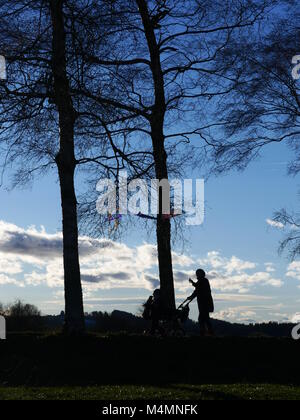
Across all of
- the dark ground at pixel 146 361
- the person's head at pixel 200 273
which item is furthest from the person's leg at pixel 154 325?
the dark ground at pixel 146 361

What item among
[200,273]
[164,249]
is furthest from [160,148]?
[200,273]

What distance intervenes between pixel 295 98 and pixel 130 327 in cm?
1005

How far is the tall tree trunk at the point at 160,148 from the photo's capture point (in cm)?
1909

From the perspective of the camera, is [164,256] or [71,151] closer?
[71,151]

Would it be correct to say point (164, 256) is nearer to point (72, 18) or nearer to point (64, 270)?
point (64, 270)

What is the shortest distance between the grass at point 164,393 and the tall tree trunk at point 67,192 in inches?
177

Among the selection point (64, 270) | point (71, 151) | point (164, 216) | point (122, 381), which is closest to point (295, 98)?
point (164, 216)

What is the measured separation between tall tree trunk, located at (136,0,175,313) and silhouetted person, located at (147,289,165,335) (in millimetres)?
713

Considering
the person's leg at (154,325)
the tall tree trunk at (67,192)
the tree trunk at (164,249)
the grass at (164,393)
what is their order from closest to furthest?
1. the grass at (164,393)
2. the tall tree trunk at (67,192)
3. the person's leg at (154,325)
4. the tree trunk at (164,249)

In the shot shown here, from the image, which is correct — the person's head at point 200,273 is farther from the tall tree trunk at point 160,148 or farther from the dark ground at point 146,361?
the dark ground at point 146,361

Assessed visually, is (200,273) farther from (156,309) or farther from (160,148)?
(160,148)

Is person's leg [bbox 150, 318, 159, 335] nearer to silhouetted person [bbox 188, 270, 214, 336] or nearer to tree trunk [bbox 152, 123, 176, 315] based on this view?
silhouetted person [bbox 188, 270, 214, 336]

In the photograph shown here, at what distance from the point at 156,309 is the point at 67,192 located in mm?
3954
